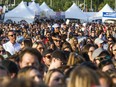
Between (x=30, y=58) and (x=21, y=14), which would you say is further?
(x=21, y=14)

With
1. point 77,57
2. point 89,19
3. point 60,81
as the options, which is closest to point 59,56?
point 77,57

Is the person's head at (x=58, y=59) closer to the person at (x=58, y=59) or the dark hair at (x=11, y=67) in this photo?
the person at (x=58, y=59)

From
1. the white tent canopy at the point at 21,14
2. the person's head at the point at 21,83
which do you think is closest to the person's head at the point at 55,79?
the person's head at the point at 21,83

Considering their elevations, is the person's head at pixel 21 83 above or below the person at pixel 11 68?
above

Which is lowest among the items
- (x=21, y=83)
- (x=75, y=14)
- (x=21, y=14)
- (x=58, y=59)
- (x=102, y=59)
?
(x=75, y=14)

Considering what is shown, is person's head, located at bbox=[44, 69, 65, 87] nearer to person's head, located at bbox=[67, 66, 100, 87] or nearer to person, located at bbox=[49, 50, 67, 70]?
person's head, located at bbox=[67, 66, 100, 87]

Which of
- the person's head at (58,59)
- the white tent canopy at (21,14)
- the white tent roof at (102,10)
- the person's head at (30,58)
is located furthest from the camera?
the white tent roof at (102,10)

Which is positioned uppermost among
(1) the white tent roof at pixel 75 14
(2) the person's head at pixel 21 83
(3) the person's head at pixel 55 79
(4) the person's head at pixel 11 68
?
(2) the person's head at pixel 21 83

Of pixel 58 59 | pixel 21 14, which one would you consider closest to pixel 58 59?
pixel 58 59

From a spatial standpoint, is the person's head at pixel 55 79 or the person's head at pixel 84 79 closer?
the person's head at pixel 84 79

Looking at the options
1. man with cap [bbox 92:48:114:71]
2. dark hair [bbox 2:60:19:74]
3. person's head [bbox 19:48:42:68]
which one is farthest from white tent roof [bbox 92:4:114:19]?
dark hair [bbox 2:60:19:74]

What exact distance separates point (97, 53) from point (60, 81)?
13.9 feet

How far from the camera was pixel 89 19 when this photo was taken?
5681cm

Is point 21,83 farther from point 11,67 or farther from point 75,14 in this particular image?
point 75,14
